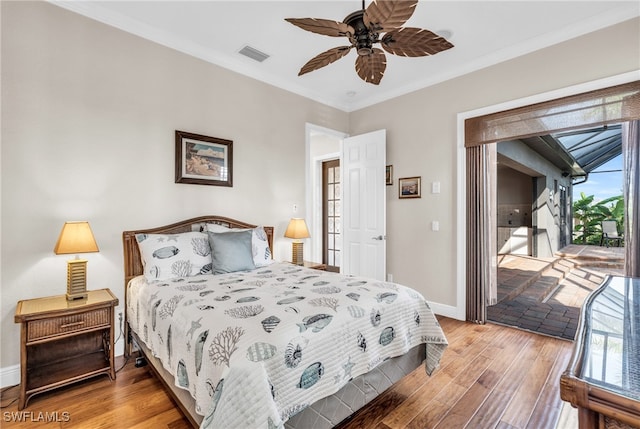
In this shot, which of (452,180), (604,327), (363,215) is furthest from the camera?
(363,215)

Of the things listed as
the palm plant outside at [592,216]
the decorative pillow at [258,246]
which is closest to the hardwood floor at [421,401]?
the decorative pillow at [258,246]

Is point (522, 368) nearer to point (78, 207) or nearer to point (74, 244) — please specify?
point (74, 244)

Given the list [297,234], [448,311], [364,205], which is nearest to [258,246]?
[297,234]

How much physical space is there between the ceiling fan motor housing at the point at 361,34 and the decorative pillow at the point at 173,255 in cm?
205

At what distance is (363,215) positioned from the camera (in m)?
4.26

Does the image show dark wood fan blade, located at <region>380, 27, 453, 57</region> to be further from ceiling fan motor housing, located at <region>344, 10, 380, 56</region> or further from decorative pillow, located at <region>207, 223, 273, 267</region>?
decorative pillow, located at <region>207, 223, 273, 267</region>

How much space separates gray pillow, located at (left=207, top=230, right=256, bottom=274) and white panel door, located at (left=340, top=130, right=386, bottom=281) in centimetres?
188

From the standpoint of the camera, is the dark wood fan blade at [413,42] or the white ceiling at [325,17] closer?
the dark wood fan blade at [413,42]

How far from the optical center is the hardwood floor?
1.79 m

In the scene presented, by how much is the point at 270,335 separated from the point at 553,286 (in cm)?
485

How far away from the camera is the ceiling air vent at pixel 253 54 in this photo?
3170 mm

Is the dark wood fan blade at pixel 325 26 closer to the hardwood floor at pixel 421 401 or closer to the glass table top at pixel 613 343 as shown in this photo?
the glass table top at pixel 613 343

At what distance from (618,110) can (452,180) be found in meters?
1.49

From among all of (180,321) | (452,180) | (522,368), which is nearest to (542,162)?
(452,180)
